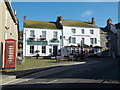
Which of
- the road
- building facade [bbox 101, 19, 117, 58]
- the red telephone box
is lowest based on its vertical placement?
the road

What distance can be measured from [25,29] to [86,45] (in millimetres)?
14819

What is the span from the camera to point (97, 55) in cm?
3428

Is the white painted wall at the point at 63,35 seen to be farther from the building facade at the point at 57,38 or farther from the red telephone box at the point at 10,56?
the red telephone box at the point at 10,56

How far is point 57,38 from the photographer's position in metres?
32.3

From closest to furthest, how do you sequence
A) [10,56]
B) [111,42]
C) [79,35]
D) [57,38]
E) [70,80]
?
[70,80]
[10,56]
[57,38]
[79,35]
[111,42]

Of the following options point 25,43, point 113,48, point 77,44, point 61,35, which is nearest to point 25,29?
point 25,43

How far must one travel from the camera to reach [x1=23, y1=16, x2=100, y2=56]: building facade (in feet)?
100

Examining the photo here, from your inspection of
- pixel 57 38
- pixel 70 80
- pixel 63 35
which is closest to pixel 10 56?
pixel 70 80

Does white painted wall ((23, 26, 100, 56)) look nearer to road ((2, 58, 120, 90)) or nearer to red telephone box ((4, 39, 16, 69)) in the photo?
red telephone box ((4, 39, 16, 69))

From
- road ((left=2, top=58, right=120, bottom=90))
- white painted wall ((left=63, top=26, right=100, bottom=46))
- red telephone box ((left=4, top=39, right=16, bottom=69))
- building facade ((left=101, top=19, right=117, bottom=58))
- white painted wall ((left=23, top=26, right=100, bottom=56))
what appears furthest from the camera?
building facade ((left=101, top=19, right=117, bottom=58))

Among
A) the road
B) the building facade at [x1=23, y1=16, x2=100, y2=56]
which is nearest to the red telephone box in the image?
the road

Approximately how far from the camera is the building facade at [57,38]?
30625 mm

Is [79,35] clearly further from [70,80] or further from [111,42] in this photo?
[70,80]

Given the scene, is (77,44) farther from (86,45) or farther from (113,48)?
(113,48)
